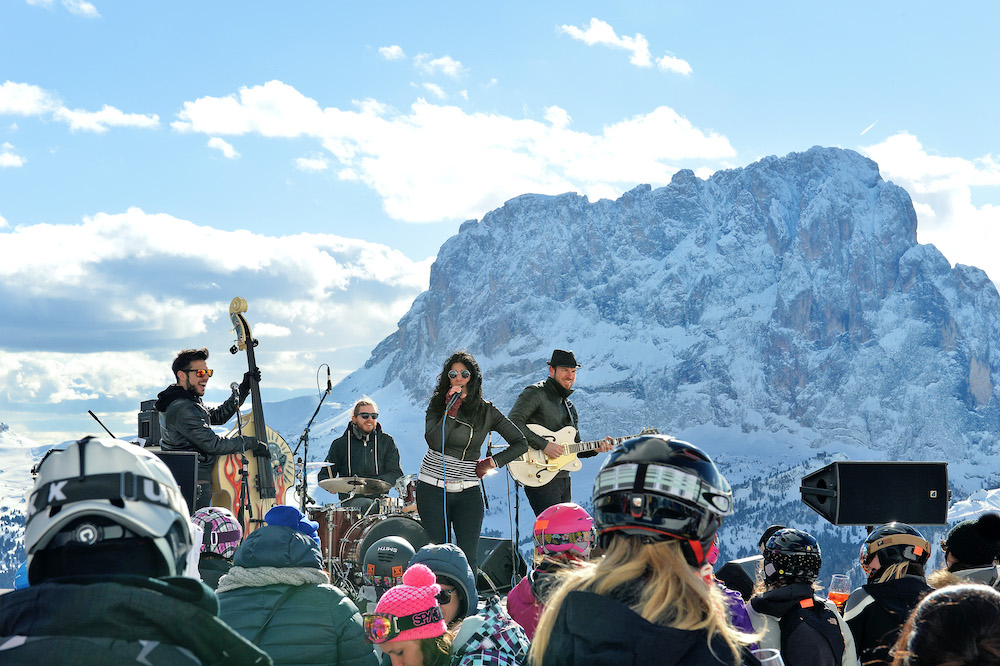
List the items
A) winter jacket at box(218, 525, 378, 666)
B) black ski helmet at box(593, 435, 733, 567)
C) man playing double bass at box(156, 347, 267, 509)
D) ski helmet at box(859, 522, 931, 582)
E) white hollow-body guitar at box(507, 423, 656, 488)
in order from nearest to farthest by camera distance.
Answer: black ski helmet at box(593, 435, 733, 567) < winter jacket at box(218, 525, 378, 666) < ski helmet at box(859, 522, 931, 582) < man playing double bass at box(156, 347, 267, 509) < white hollow-body guitar at box(507, 423, 656, 488)

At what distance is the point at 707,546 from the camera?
2.41 meters

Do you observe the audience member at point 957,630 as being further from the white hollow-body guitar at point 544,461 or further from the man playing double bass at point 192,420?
the man playing double bass at point 192,420

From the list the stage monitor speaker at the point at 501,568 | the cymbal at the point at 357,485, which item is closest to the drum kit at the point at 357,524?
the cymbal at the point at 357,485

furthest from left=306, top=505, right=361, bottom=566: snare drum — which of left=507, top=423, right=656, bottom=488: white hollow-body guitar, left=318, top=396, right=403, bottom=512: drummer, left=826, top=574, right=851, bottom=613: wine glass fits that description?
left=826, top=574, right=851, bottom=613: wine glass

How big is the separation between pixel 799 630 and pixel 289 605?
7.80 ft

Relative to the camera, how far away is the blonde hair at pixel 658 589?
85.5 inches

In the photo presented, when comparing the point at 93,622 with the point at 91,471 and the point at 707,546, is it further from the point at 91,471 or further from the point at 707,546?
the point at 707,546

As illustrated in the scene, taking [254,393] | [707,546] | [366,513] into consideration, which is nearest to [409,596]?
[707,546]

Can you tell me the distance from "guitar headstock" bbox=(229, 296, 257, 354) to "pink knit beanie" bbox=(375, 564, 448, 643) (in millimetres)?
7841

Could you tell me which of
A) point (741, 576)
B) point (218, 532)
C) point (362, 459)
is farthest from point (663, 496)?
point (362, 459)

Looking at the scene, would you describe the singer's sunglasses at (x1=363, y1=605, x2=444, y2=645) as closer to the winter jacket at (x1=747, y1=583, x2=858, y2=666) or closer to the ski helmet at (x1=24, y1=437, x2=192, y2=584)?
the winter jacket at (x1=747, y1=583, x2=858, y2=666)

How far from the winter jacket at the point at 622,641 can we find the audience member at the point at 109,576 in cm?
73

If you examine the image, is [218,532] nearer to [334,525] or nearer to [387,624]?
[387,624]

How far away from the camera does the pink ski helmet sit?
4.47 metres
